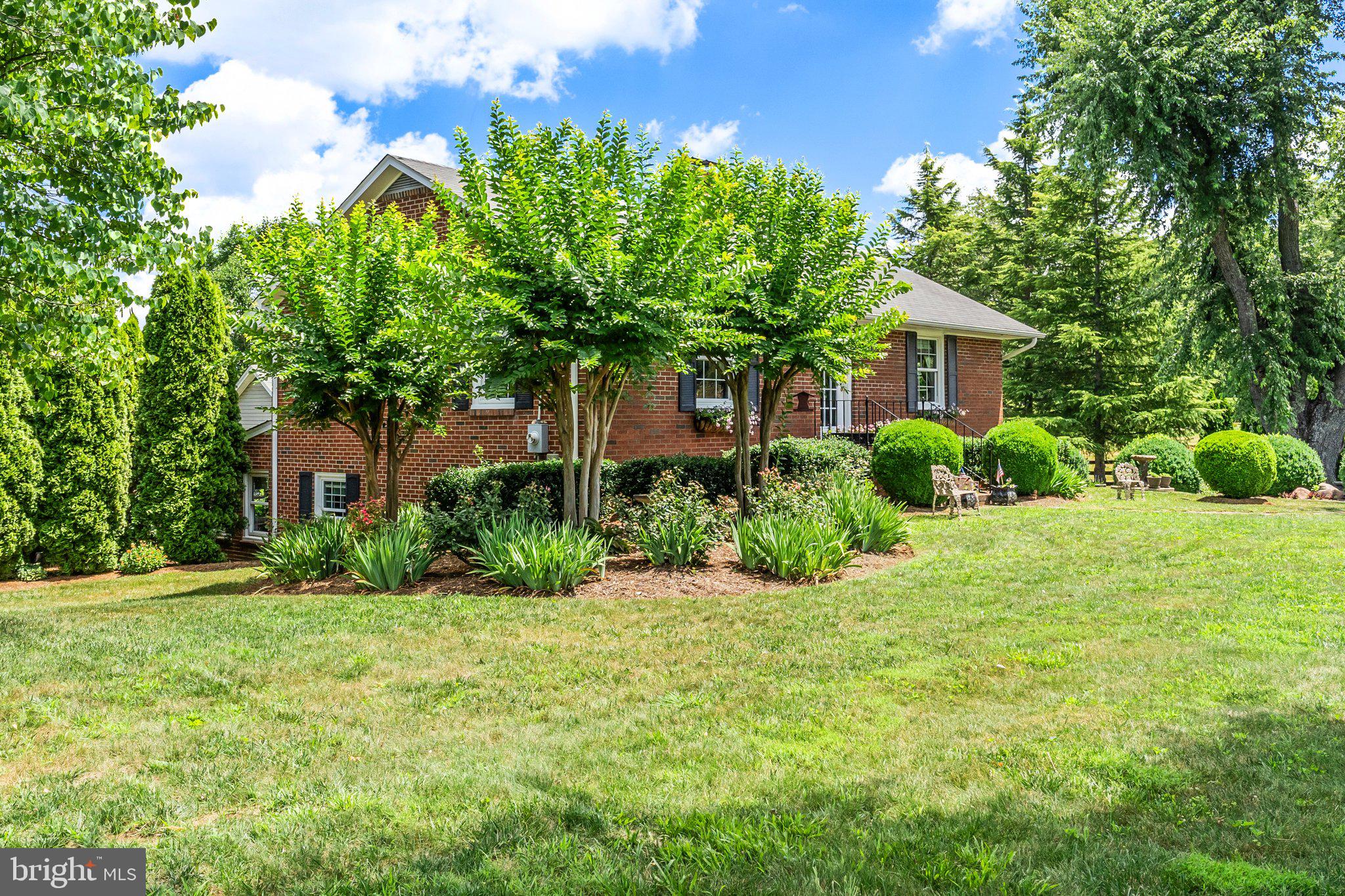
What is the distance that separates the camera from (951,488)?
523 inches

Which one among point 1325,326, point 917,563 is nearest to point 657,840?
point 917,563

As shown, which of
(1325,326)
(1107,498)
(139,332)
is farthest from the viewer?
(1325,326)

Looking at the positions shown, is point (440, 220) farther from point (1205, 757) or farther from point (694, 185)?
point (1205, 757)

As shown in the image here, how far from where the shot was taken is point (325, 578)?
32.9 ft

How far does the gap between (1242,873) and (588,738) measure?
2.84 meters

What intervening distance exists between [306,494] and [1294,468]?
20.4m

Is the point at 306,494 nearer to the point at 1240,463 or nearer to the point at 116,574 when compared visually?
the point at 116,574

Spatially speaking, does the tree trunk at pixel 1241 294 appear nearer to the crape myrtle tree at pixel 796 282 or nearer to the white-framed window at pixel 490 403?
the crape myrtle tree at pixel 796 282

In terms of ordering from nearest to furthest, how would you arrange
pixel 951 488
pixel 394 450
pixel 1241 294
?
pixel 394 450, pixel 951 488, pixel 1241 294

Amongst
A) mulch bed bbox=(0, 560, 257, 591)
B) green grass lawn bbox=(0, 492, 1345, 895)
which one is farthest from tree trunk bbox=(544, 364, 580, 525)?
mulch bed bbox=(0, 560, 257, 591)

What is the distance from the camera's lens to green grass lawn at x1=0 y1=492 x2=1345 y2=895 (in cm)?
297
